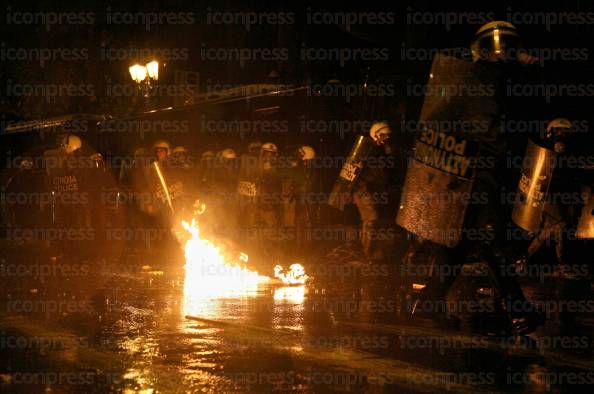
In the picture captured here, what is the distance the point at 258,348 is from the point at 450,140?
8.05 ft

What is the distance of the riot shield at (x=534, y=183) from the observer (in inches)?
395

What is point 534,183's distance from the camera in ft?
33.6

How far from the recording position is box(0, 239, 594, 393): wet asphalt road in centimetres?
558

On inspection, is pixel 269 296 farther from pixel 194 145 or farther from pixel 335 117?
pixel 194 145

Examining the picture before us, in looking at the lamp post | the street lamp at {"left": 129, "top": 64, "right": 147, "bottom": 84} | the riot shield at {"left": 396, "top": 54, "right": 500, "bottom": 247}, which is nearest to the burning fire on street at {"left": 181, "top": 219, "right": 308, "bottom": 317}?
the riot shield at {"left": 396, "top": 54, "right": 500, "bottom": 247}

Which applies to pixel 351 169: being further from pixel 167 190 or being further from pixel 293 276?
pixel 293 276

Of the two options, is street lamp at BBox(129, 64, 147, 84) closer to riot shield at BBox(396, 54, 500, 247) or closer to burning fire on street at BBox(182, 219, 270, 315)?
burning fire on street at BBox(182, 219, 270, 315)

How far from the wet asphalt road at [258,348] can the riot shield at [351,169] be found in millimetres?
4977

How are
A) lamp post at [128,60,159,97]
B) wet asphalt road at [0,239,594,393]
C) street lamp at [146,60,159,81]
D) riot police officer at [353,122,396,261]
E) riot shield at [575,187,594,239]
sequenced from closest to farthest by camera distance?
1. wet asphalt road at [0,239,594,393]
2. riot shield at [575,187,594,239]
3. riot police officer at [353,122,396,261]
4. street lamp at [146,60,159,81]
5. lamp post at [128,60,159,97]

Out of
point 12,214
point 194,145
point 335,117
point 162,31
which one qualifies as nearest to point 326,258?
point 335,117

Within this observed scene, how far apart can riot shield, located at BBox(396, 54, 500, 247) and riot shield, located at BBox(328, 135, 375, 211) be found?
701 centimetres

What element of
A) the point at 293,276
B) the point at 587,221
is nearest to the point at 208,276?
the point at 293,276

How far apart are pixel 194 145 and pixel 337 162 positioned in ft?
19.3

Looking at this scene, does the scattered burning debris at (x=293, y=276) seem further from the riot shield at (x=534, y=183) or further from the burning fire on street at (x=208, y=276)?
the riot shield at (x=534, y=183)
